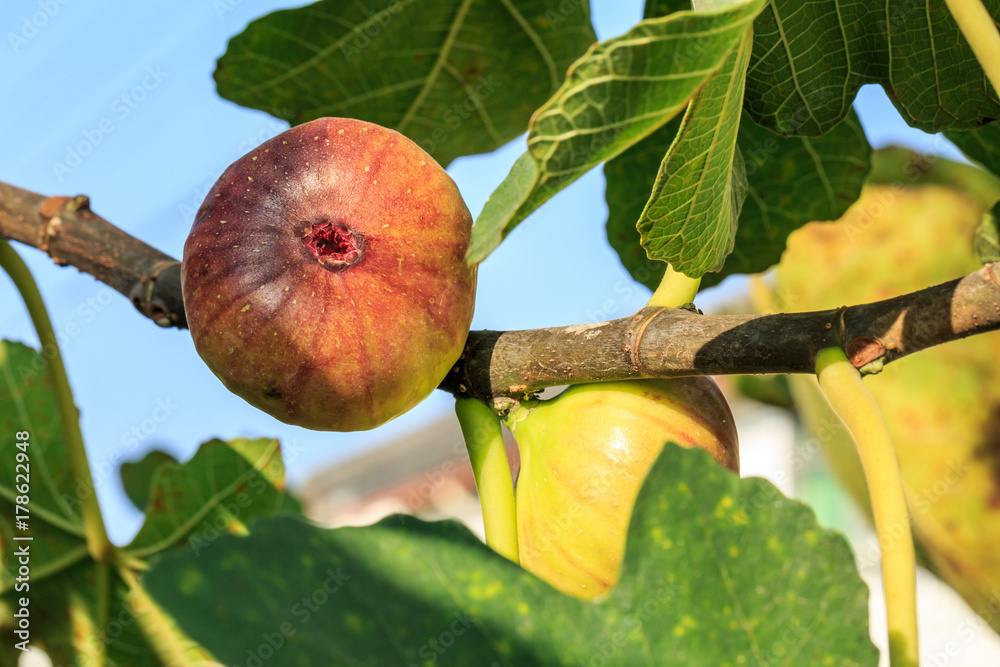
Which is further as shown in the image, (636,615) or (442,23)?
(442,23)

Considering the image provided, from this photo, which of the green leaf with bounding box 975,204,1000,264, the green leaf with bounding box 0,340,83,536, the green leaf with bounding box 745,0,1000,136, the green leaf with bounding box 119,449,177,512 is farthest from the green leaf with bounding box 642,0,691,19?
the green leaf with bounding box 119,449,177,512

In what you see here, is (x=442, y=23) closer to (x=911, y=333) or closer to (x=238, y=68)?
(x=238, y=68)

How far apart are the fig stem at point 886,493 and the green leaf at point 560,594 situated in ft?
0.13

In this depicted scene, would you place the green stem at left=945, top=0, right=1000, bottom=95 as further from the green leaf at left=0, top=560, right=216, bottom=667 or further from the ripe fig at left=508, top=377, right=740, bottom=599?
the green leaf at left=0, top=560, right=216, bottom=667

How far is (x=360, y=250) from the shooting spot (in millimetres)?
812

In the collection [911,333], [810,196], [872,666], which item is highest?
[810,196]

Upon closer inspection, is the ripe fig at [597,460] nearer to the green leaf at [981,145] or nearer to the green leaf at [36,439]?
the green leaf at [981,145]

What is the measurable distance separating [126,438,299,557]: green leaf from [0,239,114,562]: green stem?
88 millimetres

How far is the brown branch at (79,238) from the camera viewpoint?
1.03m

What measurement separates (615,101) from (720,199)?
0.84 ft

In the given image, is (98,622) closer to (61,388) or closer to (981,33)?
(61,388)

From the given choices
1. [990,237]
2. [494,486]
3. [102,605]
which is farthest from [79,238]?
[990,237]

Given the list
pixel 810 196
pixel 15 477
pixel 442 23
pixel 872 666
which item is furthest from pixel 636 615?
pixel 15 477

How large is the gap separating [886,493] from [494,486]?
371mm
